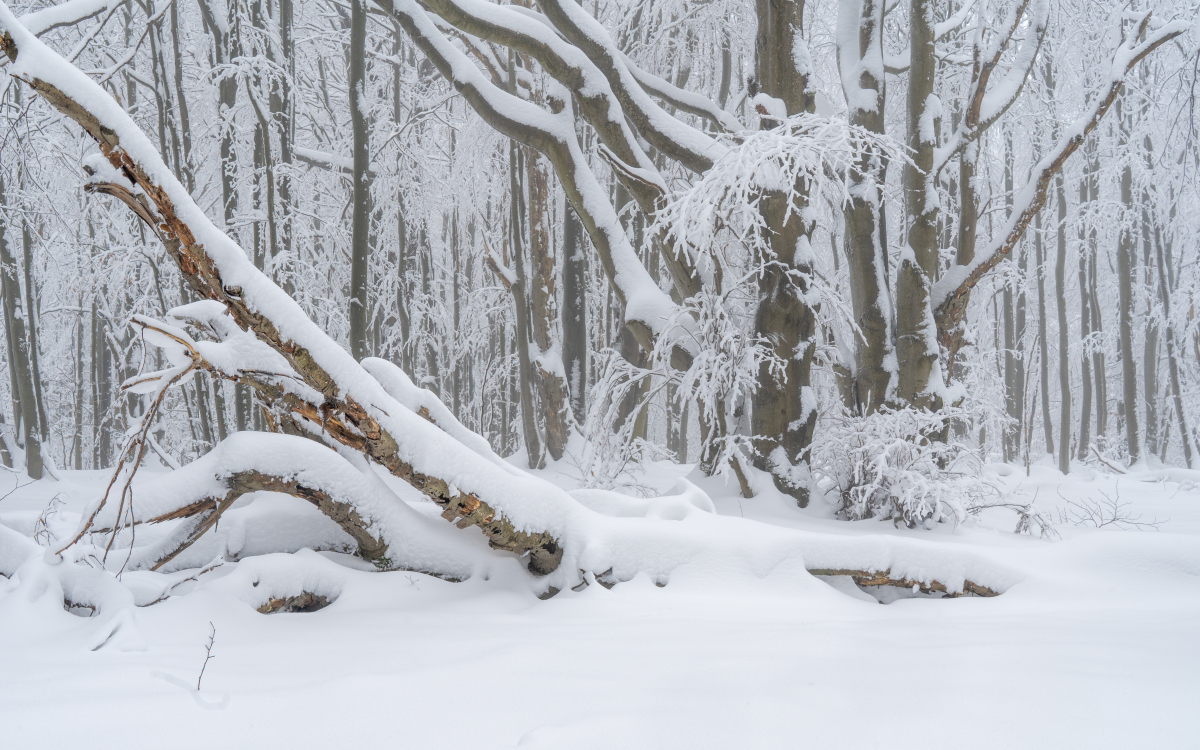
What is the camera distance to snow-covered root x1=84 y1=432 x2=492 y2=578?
8.06ft

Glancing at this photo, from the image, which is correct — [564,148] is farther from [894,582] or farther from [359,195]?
[894,582]

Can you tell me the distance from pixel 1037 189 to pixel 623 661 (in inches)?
201

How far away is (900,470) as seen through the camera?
12.9 feet

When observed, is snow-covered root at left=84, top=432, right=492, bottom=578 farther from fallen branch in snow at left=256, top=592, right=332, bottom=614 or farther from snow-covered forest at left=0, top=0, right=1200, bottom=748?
fallen branch in snow at left=256, top=592, right=332, bottom=614

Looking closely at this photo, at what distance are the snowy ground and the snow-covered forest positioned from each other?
0.01m

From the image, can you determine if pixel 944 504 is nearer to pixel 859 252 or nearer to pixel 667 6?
pixel 859 252

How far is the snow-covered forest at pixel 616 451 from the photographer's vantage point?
5.50 feet

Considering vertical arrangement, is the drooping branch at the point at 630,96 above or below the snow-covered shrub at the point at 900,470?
above

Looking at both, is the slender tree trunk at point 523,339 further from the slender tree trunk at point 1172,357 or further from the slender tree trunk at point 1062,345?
the slender tree trunk at point 1172,357

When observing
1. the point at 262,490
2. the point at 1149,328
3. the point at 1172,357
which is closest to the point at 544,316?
the point at 262,490

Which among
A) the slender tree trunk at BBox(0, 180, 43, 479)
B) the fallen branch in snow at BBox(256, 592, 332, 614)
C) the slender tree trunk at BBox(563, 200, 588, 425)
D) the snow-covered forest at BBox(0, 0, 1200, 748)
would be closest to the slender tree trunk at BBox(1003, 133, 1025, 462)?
the snow-covered forest at BBox(0, 0, 1200, 748)

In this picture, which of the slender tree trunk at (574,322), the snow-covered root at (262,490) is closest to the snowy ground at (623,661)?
the snow-covered root at (262,490)

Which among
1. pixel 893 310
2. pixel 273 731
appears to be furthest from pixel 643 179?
pixel 273 731

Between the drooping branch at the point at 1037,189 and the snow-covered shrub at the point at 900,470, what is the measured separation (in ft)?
3.41
